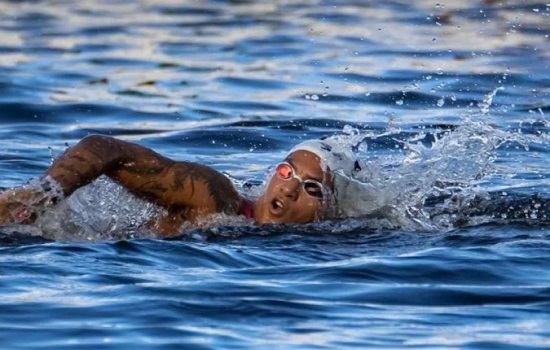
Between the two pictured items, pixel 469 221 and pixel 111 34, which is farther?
pixel 111 34

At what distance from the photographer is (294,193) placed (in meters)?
9.25

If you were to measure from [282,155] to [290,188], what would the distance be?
12.2 ft

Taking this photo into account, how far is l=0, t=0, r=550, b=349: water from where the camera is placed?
24.1 ft

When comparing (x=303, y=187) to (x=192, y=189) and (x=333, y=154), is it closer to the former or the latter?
(x=333, y=154)

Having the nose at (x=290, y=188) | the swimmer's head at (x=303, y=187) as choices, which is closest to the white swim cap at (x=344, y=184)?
the swimmer's head at (x=303, y=187)

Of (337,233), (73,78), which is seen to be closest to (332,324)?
(337,233)

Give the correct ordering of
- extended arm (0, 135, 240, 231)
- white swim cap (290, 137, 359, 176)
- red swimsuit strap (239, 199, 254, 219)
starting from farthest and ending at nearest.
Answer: white swim cap (290, 137, 359, 176), red swimsuit strap (239, 199, 254, 219), extended arm (0, 135, 240, 231)

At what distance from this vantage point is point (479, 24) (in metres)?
21.1

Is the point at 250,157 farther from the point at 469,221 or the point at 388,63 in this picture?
the point at 388,63

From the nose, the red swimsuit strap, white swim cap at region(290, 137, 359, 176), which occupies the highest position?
white swim cap at region(290, 137, 359, 176)

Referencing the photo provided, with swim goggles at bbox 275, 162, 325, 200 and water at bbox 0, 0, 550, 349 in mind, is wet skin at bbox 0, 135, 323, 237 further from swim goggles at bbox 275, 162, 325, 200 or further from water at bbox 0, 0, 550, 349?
water at bbox 0, 0, 550, 349

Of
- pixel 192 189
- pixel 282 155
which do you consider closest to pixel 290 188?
pixel 192 189

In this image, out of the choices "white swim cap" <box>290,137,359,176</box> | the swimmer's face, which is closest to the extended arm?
the swimmer's face

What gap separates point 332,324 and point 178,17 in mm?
15415
